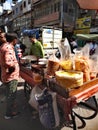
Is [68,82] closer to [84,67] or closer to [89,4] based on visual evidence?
[84,67]

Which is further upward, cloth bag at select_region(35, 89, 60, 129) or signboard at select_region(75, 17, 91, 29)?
signboard at select_region(75, 17, 91, 29)

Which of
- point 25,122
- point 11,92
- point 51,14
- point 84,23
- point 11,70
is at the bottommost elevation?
point 25,122

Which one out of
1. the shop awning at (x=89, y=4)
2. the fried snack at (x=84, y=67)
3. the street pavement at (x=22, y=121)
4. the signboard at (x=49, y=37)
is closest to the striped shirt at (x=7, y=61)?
the street pavement at (x=22, y=121)

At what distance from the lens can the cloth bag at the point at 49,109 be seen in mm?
2584

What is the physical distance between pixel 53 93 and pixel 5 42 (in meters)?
1.47

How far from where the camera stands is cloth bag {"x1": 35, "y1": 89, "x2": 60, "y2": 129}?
258cm

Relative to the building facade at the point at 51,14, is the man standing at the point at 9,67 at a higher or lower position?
lower

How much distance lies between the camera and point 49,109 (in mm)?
2615

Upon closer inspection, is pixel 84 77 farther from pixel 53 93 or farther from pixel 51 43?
pixel 51 43

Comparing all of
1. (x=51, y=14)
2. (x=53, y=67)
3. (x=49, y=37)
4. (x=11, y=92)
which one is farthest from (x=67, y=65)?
(x=51, y=14)

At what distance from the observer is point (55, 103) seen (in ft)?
8.39

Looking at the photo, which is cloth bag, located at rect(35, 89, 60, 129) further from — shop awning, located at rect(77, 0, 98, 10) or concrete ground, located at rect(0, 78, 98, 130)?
shop awning, located at rect(77, 0, 98, 10)

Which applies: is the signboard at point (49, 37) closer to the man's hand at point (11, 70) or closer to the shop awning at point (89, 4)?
the man's hand at point (11, 70)

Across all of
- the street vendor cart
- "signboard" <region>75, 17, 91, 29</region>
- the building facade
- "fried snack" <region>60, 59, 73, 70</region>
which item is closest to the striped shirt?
the street vendor cart
